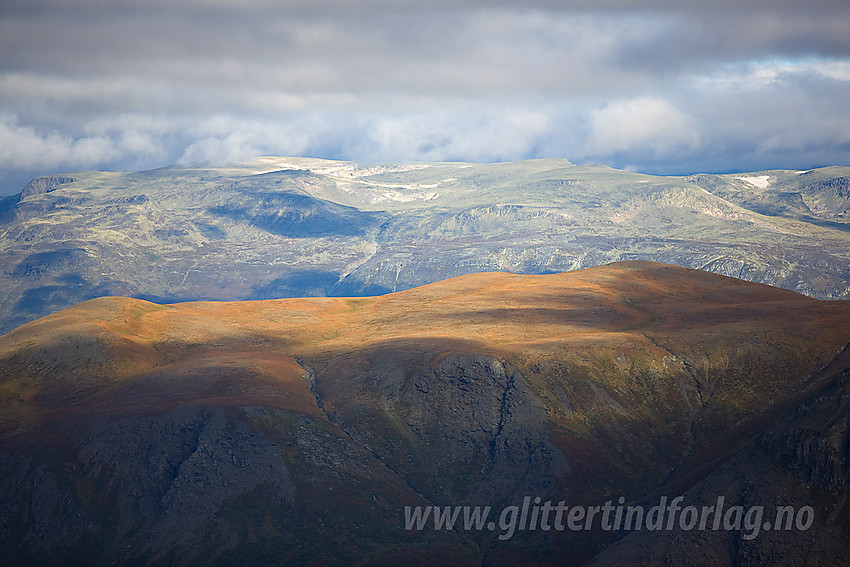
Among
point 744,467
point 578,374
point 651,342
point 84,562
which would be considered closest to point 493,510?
point 578,374

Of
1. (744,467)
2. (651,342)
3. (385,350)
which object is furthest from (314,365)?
(744,467)

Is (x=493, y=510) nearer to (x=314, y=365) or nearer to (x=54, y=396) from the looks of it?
(x=314, y=365)

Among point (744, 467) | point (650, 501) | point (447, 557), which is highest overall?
point (744, 467)

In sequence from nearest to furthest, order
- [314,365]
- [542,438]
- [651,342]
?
[542,438], [651,342], [314,365]

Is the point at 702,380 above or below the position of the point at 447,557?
above

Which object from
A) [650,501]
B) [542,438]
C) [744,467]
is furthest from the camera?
[542,438]

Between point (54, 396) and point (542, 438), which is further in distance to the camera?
point (54, 396)
